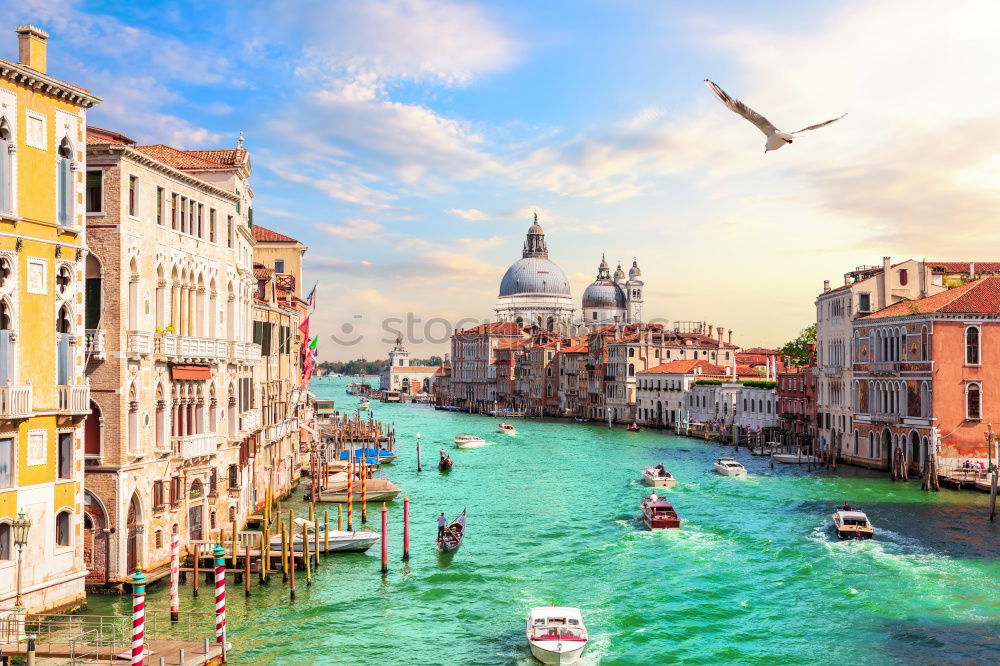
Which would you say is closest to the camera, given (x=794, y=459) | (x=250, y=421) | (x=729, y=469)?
(x=250, y=421)

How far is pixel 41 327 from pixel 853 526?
748 inches

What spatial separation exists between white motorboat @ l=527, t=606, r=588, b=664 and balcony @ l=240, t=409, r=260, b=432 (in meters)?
9.80

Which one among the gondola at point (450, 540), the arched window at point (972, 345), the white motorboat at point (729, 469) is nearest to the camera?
the gondola at point (450, 540)

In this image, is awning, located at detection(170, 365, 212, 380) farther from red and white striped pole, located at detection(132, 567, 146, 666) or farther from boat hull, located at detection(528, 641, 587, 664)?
boat hull, located at detection(528, 641, 587, 664)

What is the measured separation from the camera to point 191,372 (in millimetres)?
19391

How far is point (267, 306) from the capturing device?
27641 millimetres

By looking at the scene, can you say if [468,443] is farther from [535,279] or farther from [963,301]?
[535,279]

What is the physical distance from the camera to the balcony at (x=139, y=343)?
17.1 metres

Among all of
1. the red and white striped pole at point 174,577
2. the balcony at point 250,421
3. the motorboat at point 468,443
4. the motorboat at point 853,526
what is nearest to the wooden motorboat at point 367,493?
the balcony at point 250,421

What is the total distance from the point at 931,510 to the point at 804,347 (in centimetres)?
4369

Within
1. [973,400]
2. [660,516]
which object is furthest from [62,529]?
[973,400]

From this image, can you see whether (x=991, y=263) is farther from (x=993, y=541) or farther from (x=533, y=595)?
(x=533, y=595)

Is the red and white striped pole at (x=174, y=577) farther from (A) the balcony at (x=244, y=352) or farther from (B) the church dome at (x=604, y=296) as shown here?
(B) the church dome at (x=604, y=296)

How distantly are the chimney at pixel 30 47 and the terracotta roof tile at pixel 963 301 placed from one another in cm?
3007
